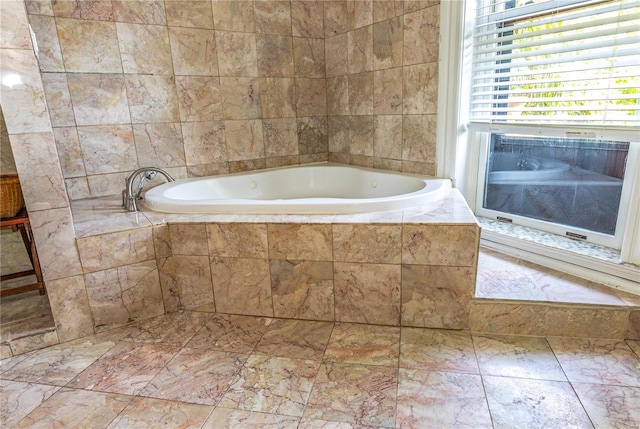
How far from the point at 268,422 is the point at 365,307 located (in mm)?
694

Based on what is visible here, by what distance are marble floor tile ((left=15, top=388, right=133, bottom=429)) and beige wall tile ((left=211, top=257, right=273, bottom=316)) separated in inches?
24.4

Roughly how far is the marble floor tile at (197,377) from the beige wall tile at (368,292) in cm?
51

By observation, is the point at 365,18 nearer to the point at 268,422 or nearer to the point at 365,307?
the point at 365,307

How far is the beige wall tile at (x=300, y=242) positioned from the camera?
173cm

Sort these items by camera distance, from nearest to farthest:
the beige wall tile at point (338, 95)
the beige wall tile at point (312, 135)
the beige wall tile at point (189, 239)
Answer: the beige wall tile at point (189, 239)
the beige wall tile at point (338, 95)
the beige wall tile at point (312, 135)

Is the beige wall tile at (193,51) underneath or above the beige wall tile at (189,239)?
above

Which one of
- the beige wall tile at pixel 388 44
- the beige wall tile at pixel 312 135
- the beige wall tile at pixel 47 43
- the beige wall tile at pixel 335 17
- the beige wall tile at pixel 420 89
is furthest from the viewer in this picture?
the beige wall tile at pixel 312 135

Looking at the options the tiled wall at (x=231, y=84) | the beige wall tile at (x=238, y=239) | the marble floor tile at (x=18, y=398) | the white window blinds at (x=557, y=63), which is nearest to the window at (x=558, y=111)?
the white window blinds at (x=557, y=63)

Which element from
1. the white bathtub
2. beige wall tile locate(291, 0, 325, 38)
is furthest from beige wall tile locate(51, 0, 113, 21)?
beige wall tile locate(291, 0, 325, 38)

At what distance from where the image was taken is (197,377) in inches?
58.0

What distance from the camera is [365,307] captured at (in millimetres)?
1777

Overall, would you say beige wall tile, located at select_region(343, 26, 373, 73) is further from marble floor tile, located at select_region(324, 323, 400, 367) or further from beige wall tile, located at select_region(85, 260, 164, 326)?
beige wall tile, located at select_region(85, 260, 164, 326)

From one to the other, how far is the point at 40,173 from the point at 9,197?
342mm

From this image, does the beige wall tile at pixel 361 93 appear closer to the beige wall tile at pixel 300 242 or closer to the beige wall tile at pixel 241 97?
the beige wall tile at pixel 241 97
